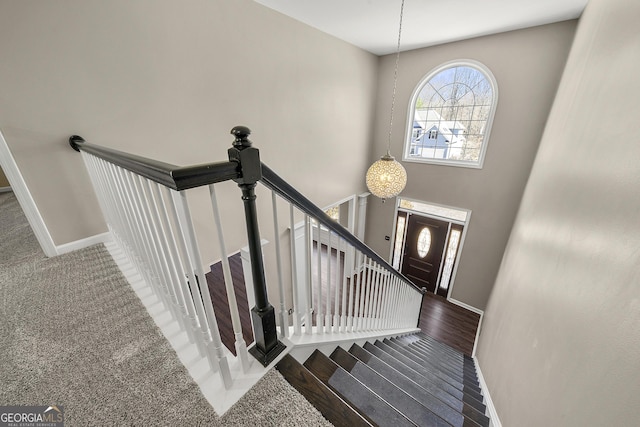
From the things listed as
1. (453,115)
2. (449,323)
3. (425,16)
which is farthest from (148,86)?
(449,323)

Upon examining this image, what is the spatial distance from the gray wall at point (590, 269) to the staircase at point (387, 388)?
34 centimetres

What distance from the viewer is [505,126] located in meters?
3.62

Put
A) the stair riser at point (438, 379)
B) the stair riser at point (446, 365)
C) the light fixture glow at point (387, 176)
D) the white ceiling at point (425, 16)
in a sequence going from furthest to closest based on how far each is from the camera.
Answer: the light fixture glow at point (387, 176) < the stair riser at point (446, 365) < the white ceiling at point (425, 16) < the stair riser at point (438, 379)

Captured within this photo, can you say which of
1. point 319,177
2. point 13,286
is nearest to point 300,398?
point 13,286

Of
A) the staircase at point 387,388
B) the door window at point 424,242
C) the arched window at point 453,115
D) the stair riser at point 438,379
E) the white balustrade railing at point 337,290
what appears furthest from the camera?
Answer: the door window at point 424,242

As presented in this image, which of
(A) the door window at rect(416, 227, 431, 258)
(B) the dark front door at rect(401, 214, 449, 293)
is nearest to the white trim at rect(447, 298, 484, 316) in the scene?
(B) the dark front door at rect(401, 214, 449, 293)

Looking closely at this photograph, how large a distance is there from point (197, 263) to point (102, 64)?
186 centimetres

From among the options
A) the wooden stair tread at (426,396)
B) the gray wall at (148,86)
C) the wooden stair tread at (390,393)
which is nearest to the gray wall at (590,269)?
the wooden stair tread at (426,396)

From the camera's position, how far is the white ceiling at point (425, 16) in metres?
2.50

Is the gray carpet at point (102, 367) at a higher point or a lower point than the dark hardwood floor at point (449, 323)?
higher

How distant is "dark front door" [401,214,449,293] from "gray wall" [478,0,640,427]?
9.17ft

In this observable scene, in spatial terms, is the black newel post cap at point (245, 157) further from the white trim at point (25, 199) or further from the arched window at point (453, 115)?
the arched window at point (453, 115)
